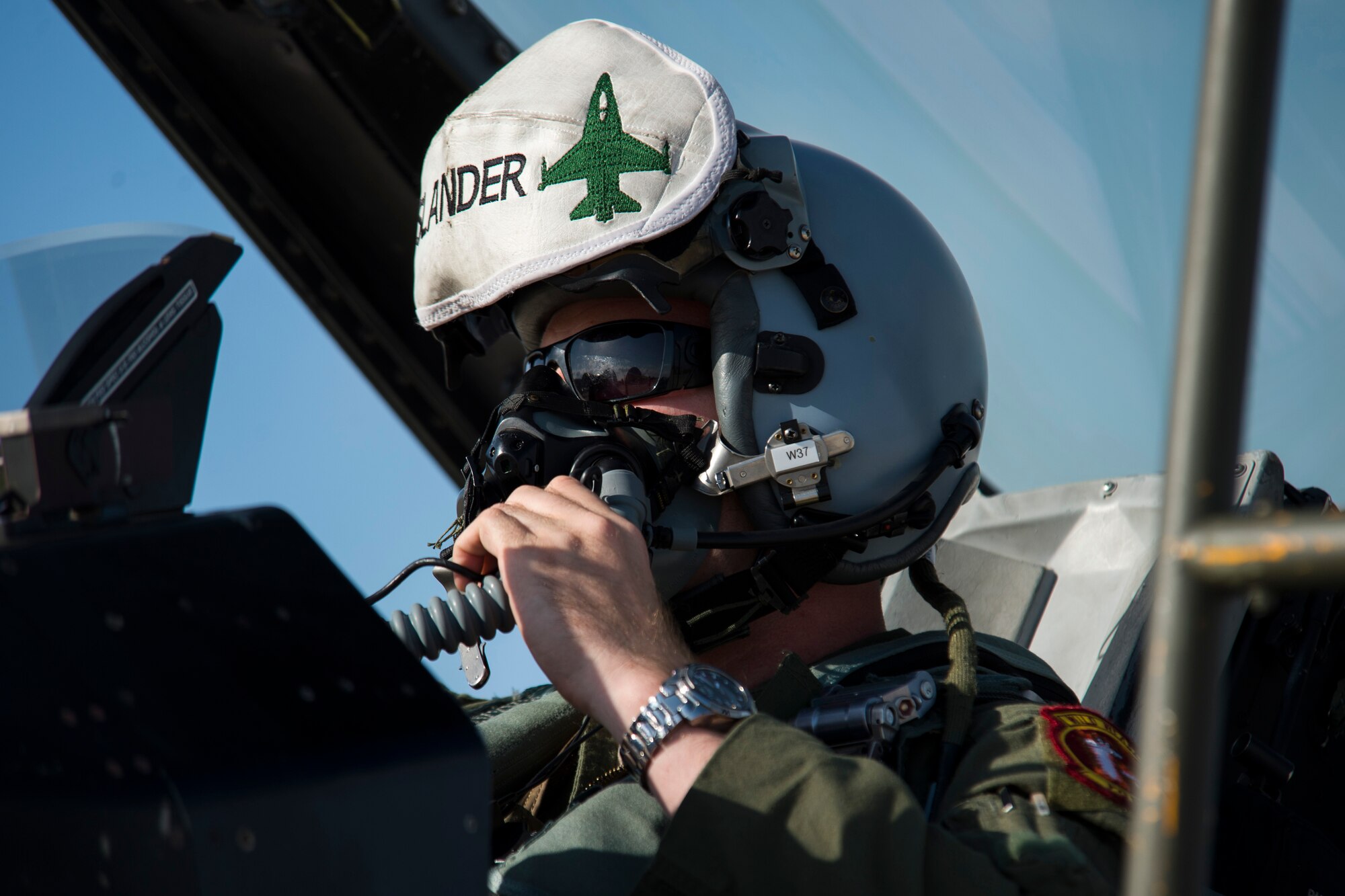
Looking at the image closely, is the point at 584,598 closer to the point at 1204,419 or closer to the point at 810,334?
the point at 810,334

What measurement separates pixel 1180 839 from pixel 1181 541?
0.40 ft

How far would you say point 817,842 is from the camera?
109cm

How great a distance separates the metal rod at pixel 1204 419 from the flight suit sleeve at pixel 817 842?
645mm

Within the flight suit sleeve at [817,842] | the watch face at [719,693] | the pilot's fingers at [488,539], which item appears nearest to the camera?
the flight suit sleeve at [817,842]

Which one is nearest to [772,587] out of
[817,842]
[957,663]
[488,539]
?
[957,663]

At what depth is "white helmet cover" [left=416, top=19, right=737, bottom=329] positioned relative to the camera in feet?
5.39

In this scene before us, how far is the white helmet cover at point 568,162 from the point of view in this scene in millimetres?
1643

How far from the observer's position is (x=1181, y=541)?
0.48m

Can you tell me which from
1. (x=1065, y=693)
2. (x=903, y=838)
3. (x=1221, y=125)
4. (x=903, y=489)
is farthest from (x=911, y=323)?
(x=1221, y=125)

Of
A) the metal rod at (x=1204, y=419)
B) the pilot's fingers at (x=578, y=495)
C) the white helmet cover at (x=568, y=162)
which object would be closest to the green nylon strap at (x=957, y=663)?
the pilot's fingers at (x=578, y=495)

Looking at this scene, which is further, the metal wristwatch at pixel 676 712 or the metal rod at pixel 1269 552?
the metal wristwatch at pixel 676 712

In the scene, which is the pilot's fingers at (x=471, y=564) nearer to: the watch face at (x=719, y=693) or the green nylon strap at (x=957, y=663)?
the watch face at (x=719, y=693)

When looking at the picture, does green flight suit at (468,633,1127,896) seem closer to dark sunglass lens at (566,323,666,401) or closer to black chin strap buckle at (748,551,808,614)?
black chin strap buckle at (748,551,808,614)

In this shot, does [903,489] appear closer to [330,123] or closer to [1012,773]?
[1012,773]
